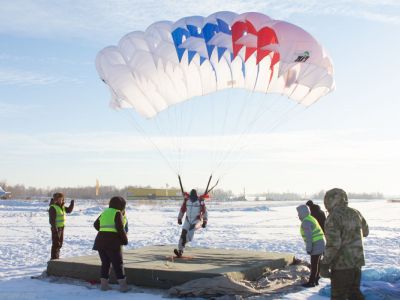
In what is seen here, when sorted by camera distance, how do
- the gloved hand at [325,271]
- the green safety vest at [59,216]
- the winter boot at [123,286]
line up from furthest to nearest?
the green safety vest at [59,216] → the winter boot at [123,286] → the gloved hand at [325,271]

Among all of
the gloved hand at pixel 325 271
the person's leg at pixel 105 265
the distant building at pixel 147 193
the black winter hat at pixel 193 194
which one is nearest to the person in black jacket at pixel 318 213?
the black winter hat at pixel 193 194

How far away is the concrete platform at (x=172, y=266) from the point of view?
743cm

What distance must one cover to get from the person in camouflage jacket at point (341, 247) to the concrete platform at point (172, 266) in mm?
2568

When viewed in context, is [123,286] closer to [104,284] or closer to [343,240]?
[104,284]

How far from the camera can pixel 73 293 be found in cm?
721

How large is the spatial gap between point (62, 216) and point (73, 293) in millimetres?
2913

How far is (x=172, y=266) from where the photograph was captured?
7961 mm

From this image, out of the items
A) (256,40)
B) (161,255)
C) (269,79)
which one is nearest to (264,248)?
(161,255)

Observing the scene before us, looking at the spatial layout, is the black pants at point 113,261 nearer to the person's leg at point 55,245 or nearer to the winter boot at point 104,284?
the winter boot at point 104,284

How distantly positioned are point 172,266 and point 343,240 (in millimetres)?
3794

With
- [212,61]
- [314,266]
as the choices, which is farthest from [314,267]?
[212,61]

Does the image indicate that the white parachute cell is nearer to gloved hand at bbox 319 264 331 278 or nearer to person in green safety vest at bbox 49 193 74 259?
person in green safety vest at bbox 49 193 74 259

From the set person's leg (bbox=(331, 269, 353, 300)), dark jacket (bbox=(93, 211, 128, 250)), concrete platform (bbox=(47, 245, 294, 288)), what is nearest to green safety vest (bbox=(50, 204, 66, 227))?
concrete platform (bbox=(47, 245, 294, 288))

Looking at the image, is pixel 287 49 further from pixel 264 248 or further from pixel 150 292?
pixel 264 248
